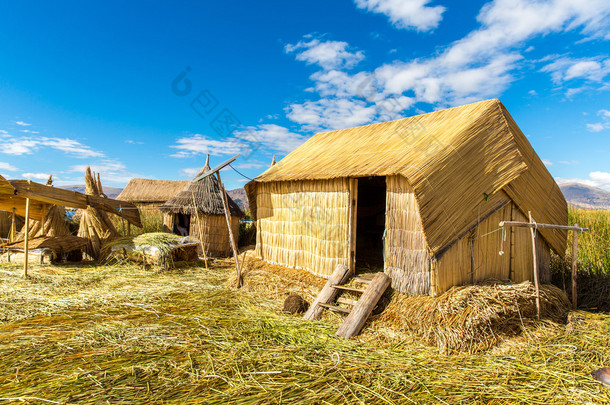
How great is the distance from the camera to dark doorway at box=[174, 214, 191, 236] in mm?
12625

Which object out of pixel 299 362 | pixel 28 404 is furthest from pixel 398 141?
pixel 28 404

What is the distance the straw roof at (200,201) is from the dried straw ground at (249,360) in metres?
4.94

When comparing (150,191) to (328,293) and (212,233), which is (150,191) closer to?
(212,233)

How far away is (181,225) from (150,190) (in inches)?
594

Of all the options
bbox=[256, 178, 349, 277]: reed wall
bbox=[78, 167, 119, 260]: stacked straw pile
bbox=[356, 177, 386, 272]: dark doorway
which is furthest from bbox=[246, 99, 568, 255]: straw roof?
bbox=[78, 167, 119, 260]: stacked straw pile

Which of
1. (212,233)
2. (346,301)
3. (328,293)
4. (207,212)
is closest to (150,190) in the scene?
(212,233)

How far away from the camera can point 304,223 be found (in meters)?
7.59

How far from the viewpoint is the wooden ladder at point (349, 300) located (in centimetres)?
507

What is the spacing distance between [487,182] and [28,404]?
6.20 meters

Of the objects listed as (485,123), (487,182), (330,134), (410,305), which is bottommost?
(410,305)

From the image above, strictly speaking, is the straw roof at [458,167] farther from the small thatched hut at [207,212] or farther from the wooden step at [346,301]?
the small thatched hut at [207,212]

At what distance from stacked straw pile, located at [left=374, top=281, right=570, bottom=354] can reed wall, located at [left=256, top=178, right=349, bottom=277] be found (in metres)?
1.72

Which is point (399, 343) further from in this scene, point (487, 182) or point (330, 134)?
point (330, 134)

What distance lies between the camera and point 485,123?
6.03 metres
